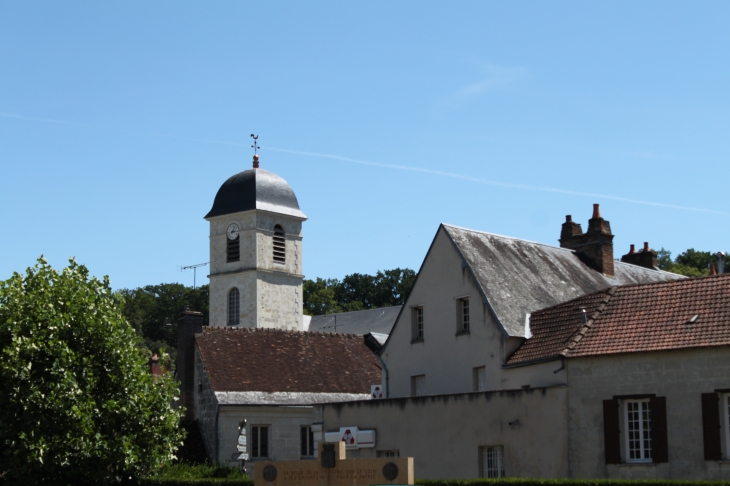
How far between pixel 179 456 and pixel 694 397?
1963 centimetres

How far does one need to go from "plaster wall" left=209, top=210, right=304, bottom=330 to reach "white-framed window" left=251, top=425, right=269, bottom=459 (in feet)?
113

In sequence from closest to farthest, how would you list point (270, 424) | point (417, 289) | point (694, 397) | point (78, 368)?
point (694, 397) < point (78, 368) < point (417, 289) < point (270, 424)

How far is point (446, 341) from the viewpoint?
112 ft

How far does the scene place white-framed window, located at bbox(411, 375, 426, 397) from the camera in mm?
35094

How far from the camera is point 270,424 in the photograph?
3916 centimetres

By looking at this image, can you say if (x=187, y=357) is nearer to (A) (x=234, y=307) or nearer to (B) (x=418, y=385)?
(B) (x=418, y=385)

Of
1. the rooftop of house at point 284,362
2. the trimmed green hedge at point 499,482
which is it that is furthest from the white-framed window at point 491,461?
the rooftop of house at point 284,362

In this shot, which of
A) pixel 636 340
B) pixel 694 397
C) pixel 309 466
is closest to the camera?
pixel 309 466

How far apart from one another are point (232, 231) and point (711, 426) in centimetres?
5479

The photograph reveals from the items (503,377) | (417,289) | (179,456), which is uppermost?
(417,289)

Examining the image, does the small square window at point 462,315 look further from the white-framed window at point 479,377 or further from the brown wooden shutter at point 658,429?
the brown wooden shutter at point 658,429

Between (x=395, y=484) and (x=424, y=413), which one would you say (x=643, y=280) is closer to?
(x=424, y=413)

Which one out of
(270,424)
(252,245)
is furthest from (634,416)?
(252,245)

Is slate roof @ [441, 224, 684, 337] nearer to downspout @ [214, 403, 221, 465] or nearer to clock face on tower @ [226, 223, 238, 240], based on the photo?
downspout @ [214, 403, 221, 465]
